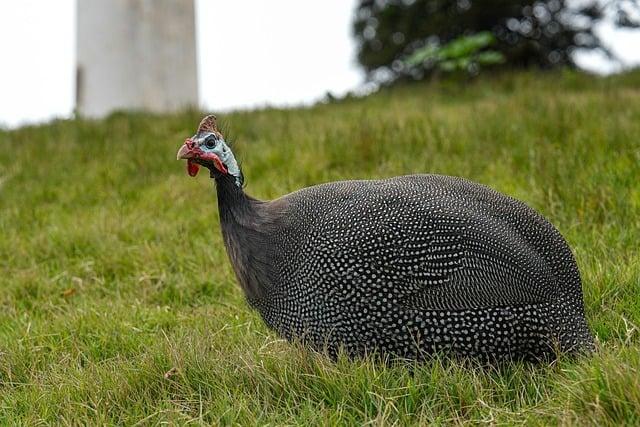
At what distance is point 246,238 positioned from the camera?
349cm

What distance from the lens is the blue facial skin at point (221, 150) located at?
3498mm

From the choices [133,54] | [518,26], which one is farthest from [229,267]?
[518,26]

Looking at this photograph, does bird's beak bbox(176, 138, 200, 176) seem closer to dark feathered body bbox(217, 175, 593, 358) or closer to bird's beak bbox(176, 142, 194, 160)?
bird's beak bbox(176, 142, 194, 160)

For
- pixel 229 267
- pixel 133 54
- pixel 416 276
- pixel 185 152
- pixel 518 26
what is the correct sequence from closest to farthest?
pixel 416 276, pixel 185 152, pixel 229 267, pixel 133 54, pixel 518 26

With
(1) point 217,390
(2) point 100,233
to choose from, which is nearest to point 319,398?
(1) point 217,390

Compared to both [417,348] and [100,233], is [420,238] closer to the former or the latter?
[417,348]

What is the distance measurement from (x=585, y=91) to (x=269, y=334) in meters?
4.96

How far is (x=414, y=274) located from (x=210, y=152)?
3.00 feet

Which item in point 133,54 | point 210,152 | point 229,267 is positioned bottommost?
point 229,267

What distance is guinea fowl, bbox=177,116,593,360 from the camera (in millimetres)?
3213

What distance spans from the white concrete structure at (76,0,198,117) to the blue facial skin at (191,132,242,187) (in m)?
5.81

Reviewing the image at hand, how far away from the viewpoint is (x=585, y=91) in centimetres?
788

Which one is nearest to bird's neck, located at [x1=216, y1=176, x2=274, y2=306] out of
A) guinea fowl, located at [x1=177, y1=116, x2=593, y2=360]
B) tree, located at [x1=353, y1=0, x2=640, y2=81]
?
guinea fowl, located at [x1=177, y1=116, x2=593, y2=360]

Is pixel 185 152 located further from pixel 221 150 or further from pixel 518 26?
pixel 518 26
